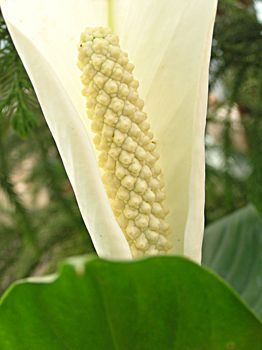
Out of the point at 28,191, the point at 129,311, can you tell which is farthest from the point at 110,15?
the point at 28,191

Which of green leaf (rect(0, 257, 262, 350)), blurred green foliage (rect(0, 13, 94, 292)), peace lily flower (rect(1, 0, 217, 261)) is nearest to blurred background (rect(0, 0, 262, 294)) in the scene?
blurred green foliage (rect(0, 13, 94, 292))

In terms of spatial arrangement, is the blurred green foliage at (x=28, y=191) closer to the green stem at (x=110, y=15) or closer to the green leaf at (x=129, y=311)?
the green stem at (x=110, y=15)

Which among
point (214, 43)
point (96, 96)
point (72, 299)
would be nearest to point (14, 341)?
point (72, 299)

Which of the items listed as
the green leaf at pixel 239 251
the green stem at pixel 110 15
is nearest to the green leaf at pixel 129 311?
the green stem at pixel 110 15

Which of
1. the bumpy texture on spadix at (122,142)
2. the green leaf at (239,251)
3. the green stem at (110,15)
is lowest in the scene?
the green leaf at (239,251)

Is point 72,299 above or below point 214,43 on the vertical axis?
below

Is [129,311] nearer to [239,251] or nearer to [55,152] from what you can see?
[239,251]

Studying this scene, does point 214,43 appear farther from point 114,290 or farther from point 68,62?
point 114,290
